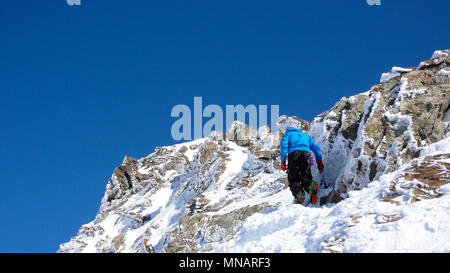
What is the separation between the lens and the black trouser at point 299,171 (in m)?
14.7

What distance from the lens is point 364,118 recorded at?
17.4 m

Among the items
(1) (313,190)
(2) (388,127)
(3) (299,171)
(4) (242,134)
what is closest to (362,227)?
(1) (313,190)

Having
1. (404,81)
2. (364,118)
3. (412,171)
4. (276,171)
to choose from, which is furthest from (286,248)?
(276,171)

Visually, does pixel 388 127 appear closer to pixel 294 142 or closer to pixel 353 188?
pixel 353 188

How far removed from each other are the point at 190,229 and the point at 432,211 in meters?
13.6

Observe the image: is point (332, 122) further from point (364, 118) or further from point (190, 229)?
point (190, 229)

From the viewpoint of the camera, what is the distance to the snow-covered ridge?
854 cm

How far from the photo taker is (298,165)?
48.7 feet

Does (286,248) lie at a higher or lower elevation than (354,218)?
lower

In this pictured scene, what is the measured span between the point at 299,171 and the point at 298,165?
8.4 inches

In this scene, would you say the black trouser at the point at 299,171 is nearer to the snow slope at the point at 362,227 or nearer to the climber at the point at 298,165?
the climber at the point at 298,165

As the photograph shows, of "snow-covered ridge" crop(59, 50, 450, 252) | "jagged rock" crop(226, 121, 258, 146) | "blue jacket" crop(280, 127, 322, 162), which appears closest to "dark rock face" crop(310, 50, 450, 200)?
"snow-covered ridge" crop(59, 50, 450, 252)

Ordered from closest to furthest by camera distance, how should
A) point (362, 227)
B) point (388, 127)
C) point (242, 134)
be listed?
point (362, 227) < point (388, 127) < point (242, 134)

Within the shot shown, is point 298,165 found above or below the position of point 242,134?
below
